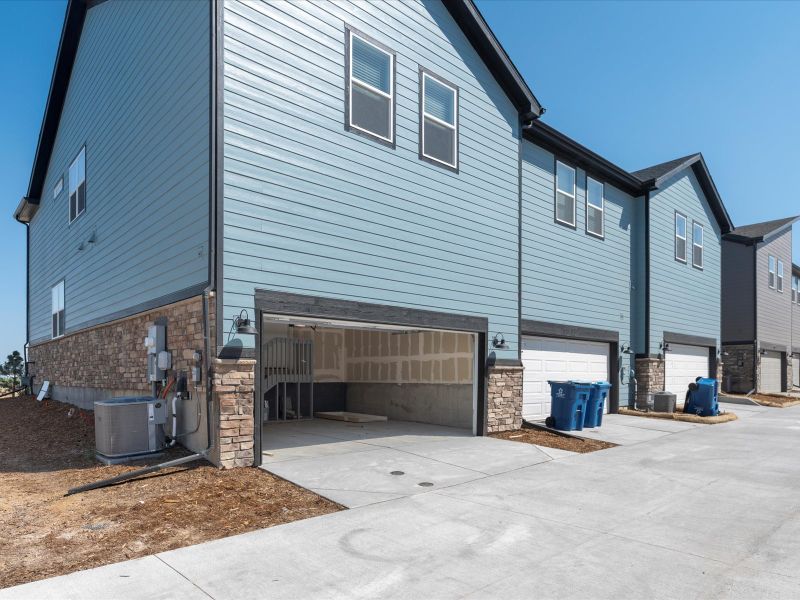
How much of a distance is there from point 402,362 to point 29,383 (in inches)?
542

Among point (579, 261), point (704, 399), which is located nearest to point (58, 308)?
point (579, 261)

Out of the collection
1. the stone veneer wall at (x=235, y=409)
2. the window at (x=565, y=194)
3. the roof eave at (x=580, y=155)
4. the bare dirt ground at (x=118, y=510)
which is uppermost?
the roof eave at (x=580, y=155)

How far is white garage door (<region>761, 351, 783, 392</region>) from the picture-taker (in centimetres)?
2453

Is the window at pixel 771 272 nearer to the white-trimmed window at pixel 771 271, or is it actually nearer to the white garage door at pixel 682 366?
the white-trimmed window at pixel 771 271

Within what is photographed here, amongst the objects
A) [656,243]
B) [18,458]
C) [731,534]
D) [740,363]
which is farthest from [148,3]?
[740,363]

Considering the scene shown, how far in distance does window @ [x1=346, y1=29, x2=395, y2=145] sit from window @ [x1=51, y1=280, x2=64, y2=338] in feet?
35.4

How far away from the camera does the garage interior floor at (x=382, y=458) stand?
687 cm

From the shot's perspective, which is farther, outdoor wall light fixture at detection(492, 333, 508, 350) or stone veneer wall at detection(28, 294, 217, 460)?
outdoor wall light fixture at detection(492, 333, 508, 350)

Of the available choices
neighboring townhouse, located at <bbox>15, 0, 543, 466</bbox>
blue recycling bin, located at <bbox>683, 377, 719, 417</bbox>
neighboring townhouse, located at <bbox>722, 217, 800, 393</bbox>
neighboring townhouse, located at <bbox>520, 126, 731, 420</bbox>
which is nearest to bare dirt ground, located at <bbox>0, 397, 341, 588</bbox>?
neighboring townhouse, located at <bbox>15, 0, 543, 466</bbox>

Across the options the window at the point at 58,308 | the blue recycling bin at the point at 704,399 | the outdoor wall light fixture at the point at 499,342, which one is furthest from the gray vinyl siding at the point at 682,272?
the window at the point at 58,308

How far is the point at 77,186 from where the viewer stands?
1393 cm

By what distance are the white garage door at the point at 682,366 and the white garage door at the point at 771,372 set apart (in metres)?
7.10

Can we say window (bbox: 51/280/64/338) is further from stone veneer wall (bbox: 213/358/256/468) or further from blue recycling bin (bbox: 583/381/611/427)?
blue recycling bin (bbox: 583/381/611/427)

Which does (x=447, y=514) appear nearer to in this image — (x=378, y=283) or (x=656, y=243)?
(x=378, y=283)
